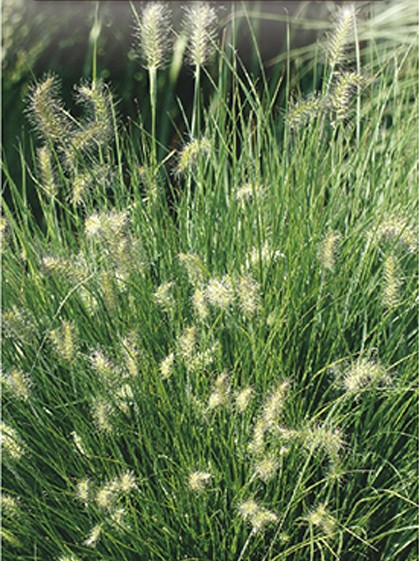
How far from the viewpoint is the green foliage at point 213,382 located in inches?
75.4

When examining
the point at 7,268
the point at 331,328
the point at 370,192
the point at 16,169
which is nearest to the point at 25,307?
the point at 7,268

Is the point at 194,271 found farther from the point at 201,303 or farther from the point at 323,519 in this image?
the point at 323,519

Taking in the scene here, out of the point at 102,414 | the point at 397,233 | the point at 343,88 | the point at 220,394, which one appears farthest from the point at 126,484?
the point at 343,88

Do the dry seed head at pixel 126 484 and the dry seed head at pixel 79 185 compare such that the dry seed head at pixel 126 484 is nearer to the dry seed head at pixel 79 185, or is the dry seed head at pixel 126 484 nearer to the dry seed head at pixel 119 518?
the dry seed head at pixel 119 518

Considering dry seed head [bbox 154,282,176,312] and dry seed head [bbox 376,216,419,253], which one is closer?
dry seed head [bbox 154,282,176,312]

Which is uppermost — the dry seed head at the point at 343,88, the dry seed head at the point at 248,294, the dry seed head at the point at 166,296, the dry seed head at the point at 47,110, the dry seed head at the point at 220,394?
the dry seed head at the point at 47,110

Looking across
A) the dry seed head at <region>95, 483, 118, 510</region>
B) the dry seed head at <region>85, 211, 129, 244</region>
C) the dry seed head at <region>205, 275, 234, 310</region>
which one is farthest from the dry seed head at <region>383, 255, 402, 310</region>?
the dry seed head at <region>95, 483, 118, 510</region>

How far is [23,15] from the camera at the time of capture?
16.4ft

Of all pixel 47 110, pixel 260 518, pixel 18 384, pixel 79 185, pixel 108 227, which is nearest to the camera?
pixel 260 518

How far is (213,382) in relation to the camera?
77.8 inches

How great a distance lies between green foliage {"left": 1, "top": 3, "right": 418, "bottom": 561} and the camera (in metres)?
1.91

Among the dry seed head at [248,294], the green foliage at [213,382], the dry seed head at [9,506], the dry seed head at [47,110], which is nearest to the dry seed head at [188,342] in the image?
the green foliage at [213,382]

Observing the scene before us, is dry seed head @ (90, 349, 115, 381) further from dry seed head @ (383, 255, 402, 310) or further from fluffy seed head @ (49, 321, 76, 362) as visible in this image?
dry seed head @ (383, 255, 402, 310)

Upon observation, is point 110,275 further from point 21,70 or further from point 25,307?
point 21,70
